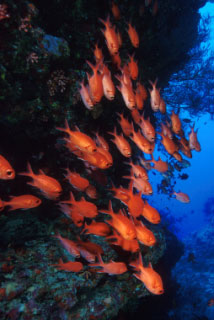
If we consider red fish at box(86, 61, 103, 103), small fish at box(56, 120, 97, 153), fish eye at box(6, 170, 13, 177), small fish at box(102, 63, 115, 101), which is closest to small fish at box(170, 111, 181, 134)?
small fish at box(102, 63, 115, 101)

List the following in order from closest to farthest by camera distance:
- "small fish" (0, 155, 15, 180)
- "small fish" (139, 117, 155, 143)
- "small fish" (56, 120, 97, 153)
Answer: "small fish" (0, 155, 15, 180)
"small fish" (56, 120, 97, 153)
"small fish" (139, 117, 155, 143)

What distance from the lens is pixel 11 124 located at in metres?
4.82

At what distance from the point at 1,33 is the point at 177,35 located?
8.87 m

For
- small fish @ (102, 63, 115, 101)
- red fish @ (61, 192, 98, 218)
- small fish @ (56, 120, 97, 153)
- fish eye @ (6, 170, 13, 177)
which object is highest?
small fish @ (102, 63, 115, 101)

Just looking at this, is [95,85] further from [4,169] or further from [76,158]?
[76,158]

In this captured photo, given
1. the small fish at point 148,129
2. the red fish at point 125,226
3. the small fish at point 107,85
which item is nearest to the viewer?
the red fish at point 125,226

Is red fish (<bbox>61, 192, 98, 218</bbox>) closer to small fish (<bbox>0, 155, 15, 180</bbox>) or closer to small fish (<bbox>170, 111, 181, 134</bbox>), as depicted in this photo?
small fish (<bbox>0, 155, 15, 180</bbox>)

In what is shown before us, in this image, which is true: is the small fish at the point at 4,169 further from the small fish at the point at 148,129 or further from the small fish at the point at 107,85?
the small fish at the point at 148,129

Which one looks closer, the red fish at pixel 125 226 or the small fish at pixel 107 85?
the red fish at pixel 125 226

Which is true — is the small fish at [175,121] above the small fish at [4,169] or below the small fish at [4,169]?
above

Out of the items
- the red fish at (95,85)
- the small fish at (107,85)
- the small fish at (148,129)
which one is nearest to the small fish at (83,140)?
the red fish at (95,85)

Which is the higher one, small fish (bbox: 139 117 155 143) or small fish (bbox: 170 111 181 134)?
small fish (bbox: 170 111 181 134)

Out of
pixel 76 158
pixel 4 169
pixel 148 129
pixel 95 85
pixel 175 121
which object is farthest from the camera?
pixel 76 158

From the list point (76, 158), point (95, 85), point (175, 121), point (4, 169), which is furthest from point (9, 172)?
point (175, 121)
